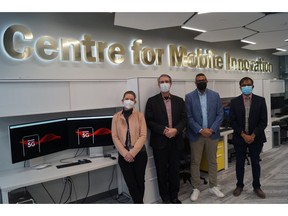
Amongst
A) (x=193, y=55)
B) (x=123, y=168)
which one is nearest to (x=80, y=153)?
(x=123, y=168)

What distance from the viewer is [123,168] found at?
106 inches

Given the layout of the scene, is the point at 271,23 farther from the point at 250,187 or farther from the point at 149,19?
the point at 250,187

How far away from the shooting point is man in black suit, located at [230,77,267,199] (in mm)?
3037

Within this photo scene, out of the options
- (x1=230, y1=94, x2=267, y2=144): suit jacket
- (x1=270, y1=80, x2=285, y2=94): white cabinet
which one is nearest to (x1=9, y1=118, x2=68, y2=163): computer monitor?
(x1=230, y1=94, x2=267, y2=144): suit jacket

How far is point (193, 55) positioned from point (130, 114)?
108 inches

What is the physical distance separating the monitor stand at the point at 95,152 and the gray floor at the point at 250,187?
77 centimetres

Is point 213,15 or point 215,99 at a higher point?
point 213,15

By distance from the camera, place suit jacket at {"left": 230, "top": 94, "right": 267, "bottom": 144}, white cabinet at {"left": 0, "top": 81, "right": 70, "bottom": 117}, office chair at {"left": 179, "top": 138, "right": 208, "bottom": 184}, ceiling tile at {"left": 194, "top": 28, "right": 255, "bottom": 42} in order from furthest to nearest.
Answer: ceiling tile at {"left": 194, "top": 28, "right": 255, "bottom": 42}, office chair at {"left": 179, "top": 138, "right": 208, "bottom": 184}, suit jacket at {"left": 230, "top": 94, "right": 267, "bottom": 144}, white cabinet at {"left": 0, "top": 81, "right": 70, "bottom": 117}

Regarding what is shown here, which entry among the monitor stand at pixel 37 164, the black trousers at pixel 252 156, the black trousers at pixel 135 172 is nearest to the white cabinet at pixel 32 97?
the monitor stand at pixel 37 164

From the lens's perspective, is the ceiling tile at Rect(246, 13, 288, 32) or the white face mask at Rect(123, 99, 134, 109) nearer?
the white face mask at Rect(123, 99, 134, 109)

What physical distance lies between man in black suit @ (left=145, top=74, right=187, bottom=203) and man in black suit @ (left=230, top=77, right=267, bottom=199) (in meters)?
0.75

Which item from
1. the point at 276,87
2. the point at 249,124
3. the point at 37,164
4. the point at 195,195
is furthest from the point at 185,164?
the point at 276,87

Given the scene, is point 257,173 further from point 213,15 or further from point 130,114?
point 213,15

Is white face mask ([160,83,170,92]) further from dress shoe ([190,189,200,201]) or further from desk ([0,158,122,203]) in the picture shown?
dress shoe ([190,189,200,201])
